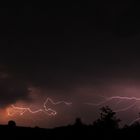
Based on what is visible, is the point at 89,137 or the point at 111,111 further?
the point at 111,111

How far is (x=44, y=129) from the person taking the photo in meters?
30.4

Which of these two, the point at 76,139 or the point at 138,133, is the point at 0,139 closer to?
the point at 76,139

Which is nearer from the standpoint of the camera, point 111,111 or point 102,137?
point 102,137

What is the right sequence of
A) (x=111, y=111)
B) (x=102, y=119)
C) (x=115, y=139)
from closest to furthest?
1. (x=115, y=139)
2. (x=102, y=119)
3. (x=111, y=111)

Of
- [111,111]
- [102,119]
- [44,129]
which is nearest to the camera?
[44,129]

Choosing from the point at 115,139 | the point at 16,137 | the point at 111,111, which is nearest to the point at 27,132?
the point at 16,137

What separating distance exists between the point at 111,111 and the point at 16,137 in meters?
23.7

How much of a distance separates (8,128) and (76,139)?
4.97m

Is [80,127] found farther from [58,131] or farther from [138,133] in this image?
[138,133]

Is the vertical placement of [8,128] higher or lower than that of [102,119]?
lower

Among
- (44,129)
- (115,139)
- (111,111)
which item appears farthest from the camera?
(111,111)

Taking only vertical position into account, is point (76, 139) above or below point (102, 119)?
below

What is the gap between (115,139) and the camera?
92.7ft

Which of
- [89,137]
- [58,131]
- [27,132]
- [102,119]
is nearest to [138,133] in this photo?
[89,137]
